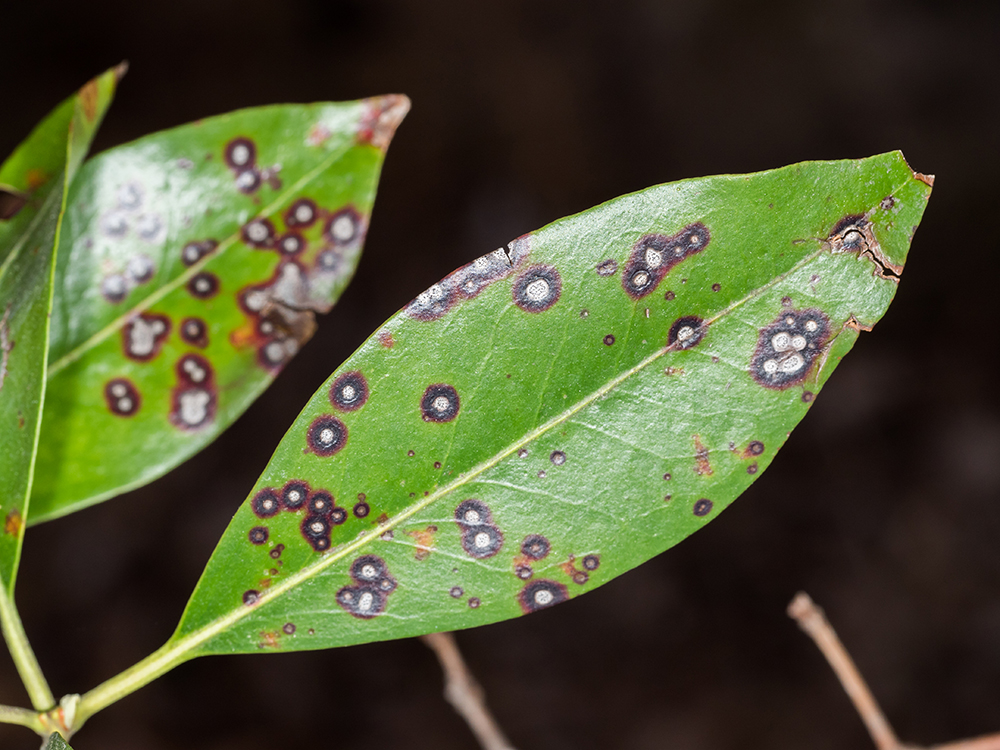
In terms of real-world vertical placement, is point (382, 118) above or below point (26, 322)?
above

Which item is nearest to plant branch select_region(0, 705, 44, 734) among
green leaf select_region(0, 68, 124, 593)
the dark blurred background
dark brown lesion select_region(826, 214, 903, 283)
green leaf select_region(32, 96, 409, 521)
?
green leaf select_region(0, 68, 124, 593)

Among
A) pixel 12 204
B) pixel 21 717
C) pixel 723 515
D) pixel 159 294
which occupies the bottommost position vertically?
pixel 723 515

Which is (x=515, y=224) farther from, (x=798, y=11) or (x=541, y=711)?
(x=541, y=711)

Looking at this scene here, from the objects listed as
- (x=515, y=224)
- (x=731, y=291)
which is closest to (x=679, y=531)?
(x=731, y=291)

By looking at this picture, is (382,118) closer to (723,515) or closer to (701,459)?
(701,459)

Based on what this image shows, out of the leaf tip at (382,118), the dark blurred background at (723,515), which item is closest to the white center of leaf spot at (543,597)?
the leaf tip at (382,118)

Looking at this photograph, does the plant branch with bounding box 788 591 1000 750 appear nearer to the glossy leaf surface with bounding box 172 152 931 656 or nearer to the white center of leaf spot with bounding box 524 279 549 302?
the glossy leaf surface with bounding box 172 152 931 656

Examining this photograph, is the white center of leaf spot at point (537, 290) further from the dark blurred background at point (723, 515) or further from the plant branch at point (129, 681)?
the dark blurred background at point (723, 515)

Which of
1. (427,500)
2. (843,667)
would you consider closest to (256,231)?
(427,500)
